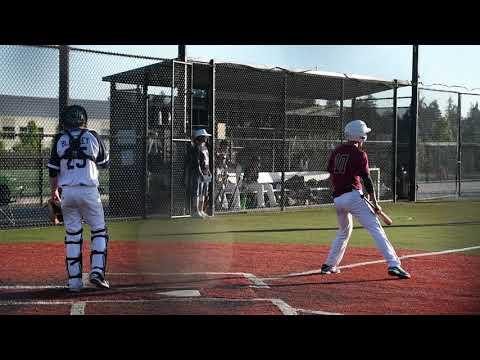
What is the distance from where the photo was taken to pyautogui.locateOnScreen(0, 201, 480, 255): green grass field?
1212 cm

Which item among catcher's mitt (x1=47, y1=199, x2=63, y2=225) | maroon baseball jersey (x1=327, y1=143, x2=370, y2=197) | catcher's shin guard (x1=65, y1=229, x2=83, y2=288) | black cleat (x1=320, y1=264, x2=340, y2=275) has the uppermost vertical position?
maroon baseball jersey (x1=327, y1=143, x2=370, y2=197)

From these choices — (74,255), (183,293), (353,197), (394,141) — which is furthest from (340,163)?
(394,141)

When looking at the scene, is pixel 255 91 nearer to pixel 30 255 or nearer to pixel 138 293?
pixel 30 255

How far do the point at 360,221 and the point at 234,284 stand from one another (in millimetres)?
1872

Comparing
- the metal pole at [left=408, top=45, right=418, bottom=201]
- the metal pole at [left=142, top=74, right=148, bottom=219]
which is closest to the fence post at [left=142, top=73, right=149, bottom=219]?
the metal pole at [left=142, top=74, right=148, bottom=219]

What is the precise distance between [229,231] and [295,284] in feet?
19.3

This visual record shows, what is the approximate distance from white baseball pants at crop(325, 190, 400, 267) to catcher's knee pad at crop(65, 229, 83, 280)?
3.17 m

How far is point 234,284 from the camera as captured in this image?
775cm

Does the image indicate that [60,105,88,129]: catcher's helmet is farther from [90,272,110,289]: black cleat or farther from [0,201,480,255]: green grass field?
[0,201,480,255]: green grass field

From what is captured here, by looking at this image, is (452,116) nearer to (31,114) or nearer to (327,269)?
(31,114)

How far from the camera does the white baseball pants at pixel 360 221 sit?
8234 millimetres

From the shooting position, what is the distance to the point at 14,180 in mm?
16859

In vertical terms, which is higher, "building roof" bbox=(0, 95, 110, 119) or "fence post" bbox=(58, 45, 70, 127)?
"fence post" bbox=(58, 45, 70, 127)
